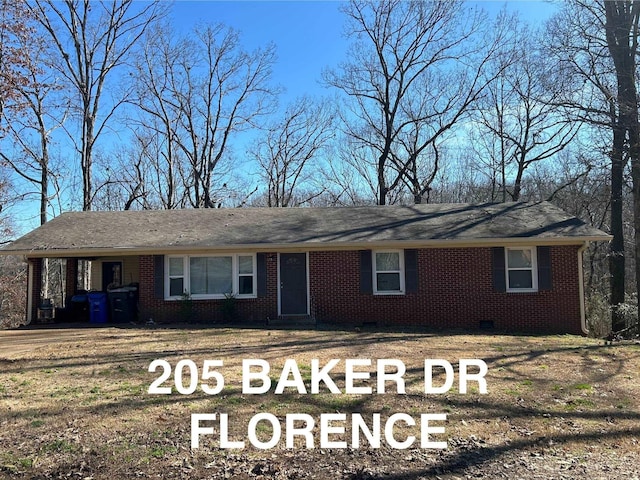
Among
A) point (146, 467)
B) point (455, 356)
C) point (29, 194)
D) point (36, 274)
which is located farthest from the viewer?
point (29, 194)

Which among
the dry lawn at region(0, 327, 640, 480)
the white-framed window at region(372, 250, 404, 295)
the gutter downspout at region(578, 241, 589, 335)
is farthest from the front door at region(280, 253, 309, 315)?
the gutter downspout at region(578, 241, 589, 335)

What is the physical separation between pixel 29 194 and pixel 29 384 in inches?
924

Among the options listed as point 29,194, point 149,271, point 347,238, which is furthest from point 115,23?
point 347,238

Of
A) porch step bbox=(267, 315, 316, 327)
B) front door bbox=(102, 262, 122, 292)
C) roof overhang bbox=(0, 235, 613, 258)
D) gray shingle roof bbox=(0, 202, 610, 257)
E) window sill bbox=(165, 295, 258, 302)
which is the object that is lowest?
porch step bbox=(267, 315, 316, 327)

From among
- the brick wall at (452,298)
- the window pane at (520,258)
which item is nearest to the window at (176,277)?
the brick wall at (452,298)

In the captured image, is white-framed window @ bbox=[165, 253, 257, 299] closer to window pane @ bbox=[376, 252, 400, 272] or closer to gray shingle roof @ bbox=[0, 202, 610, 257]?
gray shingle roof @ bbox=[0, 202, 610, 257]

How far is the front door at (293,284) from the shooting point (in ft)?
48.5

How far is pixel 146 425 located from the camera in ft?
17.6

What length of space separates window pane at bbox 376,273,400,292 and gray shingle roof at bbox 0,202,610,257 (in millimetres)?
1019

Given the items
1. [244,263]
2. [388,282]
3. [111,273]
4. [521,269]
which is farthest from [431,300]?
[111,273]

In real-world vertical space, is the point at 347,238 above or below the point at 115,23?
below

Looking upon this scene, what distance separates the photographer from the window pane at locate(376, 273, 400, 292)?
579 inches

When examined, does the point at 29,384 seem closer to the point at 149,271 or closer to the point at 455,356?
the point at 455,356

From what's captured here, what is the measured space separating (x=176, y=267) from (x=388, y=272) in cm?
644
